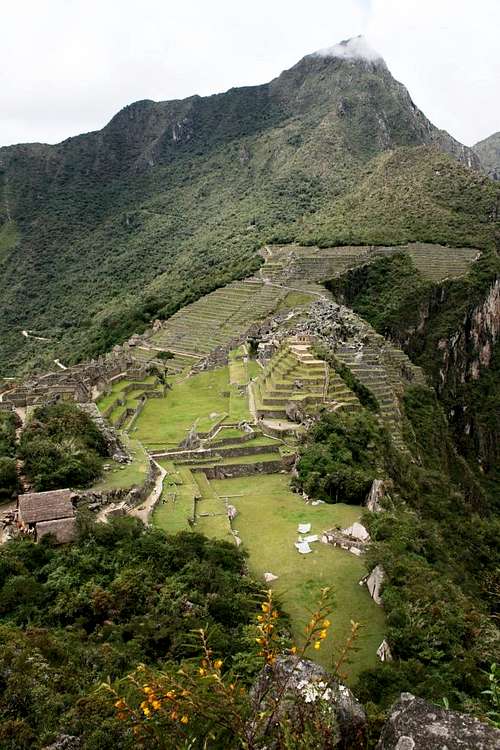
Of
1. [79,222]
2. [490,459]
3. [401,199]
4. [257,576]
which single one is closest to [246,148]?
[79,222]

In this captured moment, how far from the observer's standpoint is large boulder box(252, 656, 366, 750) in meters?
4.06

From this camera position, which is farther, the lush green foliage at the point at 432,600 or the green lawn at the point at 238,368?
the green lawn at the point at 238,368

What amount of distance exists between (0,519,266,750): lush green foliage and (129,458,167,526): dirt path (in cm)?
209

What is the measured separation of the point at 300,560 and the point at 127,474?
5.42m

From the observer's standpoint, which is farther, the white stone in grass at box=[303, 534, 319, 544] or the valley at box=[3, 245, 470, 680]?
the white stone in grass at box=[303, 534, 319, 544]

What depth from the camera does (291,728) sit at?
4.04 meters

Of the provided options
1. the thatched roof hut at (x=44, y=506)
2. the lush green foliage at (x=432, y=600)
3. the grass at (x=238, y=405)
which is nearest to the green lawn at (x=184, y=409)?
the grass at (x=238, y=405)

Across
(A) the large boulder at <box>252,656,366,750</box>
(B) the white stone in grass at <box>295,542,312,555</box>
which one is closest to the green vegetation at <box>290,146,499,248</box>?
(B) the white stone in grass at <box>295,542,312,555</box>

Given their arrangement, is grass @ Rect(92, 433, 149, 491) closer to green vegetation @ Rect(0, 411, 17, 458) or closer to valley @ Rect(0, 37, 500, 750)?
valley @ Rect(0, 37, 500, 750)

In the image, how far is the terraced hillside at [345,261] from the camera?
181 ft

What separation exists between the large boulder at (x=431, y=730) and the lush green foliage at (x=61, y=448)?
11831 mm

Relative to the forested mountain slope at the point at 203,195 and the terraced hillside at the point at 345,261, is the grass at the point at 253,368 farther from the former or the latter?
the forested mountain slope at the point at 203,195

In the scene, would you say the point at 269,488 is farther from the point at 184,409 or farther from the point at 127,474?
the point at 184,409

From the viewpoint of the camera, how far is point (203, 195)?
11519 centimetres
